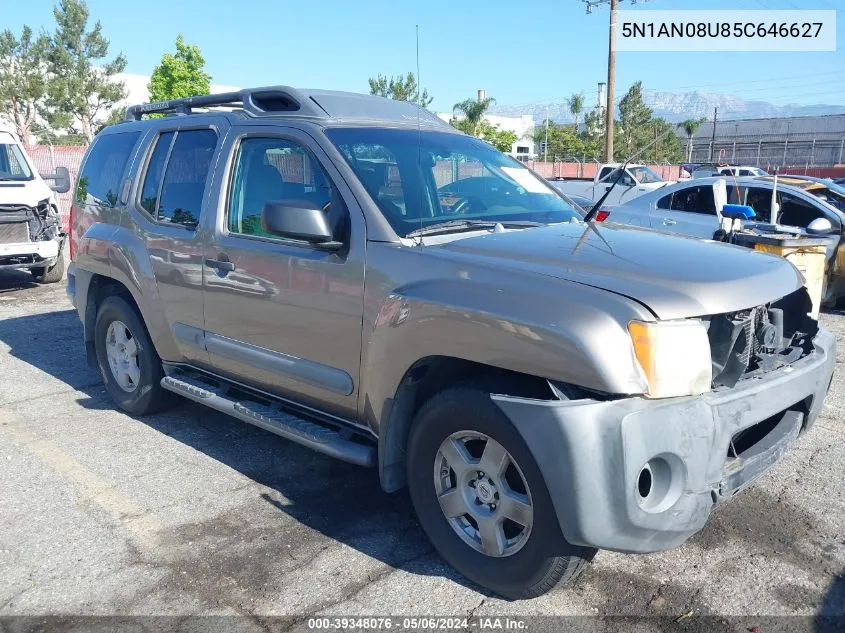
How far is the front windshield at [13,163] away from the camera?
416 inches

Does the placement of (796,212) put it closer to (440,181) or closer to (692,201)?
(692,201)

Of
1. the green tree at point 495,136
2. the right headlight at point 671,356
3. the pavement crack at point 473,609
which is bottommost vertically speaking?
the pavement crack at point 473,609

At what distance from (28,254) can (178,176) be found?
256 inches

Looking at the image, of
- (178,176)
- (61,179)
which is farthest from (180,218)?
(61,179)

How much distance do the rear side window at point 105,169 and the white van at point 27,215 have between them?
192 inches

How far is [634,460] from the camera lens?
2488 mm

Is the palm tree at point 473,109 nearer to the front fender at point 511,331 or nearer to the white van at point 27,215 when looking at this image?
the white van at point 27,215

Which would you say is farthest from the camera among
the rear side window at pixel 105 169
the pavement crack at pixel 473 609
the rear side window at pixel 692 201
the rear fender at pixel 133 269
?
the rear side window at pixel 692 201

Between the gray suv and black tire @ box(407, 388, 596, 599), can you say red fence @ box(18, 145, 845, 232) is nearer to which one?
the gray suv

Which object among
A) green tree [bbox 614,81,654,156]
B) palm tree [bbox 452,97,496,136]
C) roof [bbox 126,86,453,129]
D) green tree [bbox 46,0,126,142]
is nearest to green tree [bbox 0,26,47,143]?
green tree [bbox 46,0,126,142]

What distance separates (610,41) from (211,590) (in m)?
24.2

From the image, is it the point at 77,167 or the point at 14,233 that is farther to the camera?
the point at 77,167

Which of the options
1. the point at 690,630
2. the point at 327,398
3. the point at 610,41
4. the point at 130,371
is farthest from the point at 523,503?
the point at 610,41

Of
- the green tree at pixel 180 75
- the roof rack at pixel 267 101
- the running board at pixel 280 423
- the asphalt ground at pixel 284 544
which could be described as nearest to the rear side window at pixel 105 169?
the roof rack at pixel 267 101
